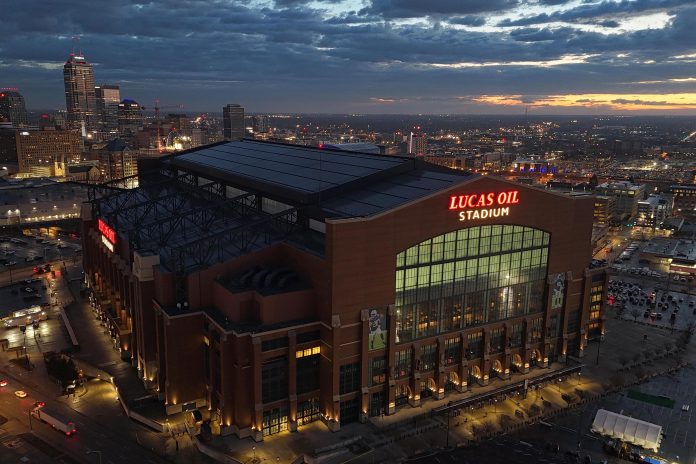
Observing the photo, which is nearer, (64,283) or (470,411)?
(470,411)

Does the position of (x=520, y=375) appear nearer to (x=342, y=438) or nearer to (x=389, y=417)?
(x=389, y=417)

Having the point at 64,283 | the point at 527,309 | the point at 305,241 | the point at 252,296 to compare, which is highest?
the point at 305,241

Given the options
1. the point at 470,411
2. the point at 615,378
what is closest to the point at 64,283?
the point at 470,411

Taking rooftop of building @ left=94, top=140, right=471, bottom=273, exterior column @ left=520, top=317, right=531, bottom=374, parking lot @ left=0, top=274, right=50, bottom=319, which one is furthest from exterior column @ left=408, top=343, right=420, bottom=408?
parking lot @ left=0, top=274, right=50, bottom=319

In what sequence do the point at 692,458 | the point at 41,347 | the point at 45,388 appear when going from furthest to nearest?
the point at 41,347
the point at 45,388
the point at 692,458

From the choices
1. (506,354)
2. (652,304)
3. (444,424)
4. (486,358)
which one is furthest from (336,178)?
(652,304)

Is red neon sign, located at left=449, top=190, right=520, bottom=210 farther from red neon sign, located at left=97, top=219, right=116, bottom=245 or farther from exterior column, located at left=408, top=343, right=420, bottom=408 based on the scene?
red neon sign, located at left=97, top=219, right=116, bottom=245

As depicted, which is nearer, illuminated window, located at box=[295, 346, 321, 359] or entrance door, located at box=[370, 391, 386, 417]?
illuminated window, located at box=[295, 346, 321, 359]
